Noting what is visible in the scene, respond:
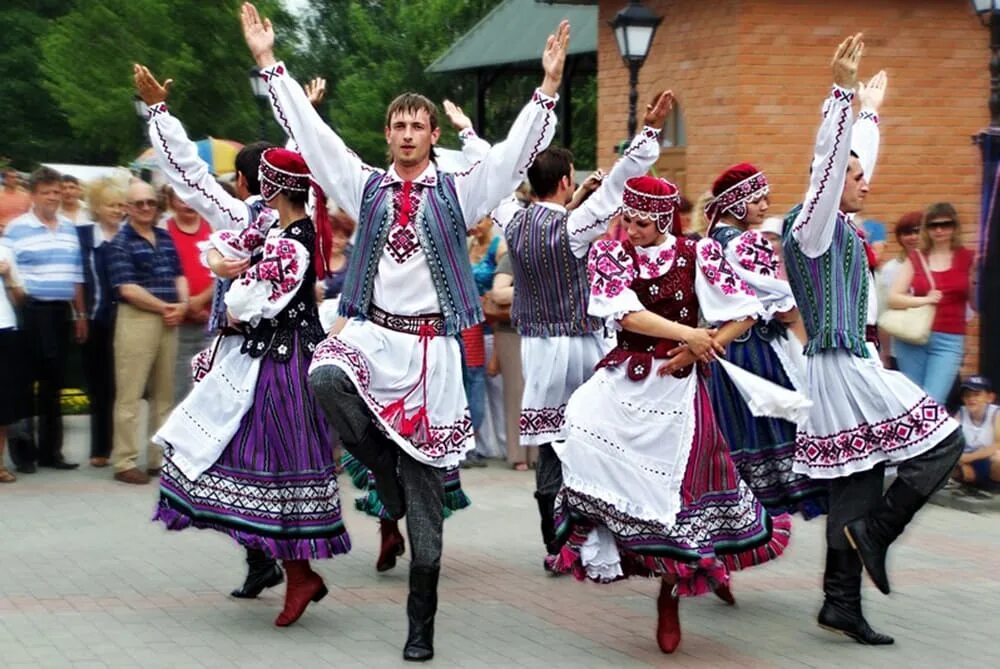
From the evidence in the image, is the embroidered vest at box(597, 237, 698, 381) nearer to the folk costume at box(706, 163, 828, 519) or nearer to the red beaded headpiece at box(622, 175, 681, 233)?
the red beaded headpiece at box(622, 175, 681, 233)

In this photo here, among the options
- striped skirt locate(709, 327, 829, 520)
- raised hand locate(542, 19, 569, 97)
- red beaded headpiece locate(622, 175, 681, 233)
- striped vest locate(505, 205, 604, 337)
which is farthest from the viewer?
striped vest locate(505, 205, 604, 337)

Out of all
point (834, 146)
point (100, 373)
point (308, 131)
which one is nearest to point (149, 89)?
point (308, 131)

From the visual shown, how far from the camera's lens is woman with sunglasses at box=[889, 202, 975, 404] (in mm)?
11023

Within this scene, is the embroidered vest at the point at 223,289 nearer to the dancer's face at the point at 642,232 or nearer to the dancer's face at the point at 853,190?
the dancer's face at the point at 642,232

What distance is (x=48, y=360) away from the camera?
1196 cm

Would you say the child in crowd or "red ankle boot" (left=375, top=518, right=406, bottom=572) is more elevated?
the child in crowd

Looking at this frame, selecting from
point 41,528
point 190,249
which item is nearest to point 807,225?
point 41,528

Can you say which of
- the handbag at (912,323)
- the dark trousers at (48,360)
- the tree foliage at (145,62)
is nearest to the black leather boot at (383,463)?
the handbag at (912,323)

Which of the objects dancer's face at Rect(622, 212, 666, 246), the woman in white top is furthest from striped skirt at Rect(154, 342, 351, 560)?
the woman in white top

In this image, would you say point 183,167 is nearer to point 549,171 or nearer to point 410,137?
point 410,137

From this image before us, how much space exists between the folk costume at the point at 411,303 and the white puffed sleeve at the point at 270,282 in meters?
0.35

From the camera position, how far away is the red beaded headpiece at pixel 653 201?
7000 mm

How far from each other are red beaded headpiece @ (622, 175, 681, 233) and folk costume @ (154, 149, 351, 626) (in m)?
1.26

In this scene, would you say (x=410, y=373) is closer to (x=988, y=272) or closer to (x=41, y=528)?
(x=41, y=528)
